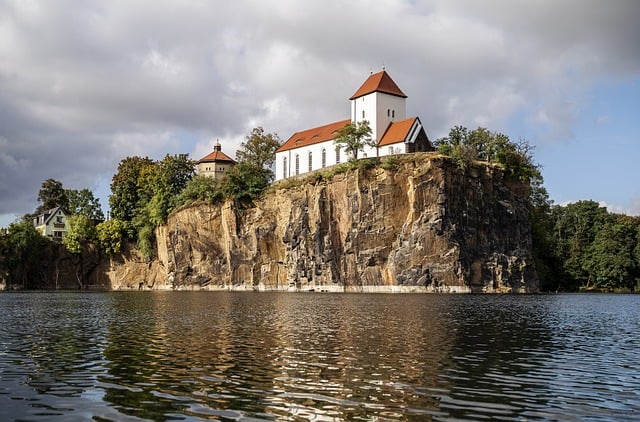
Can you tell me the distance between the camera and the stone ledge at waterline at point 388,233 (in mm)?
78312

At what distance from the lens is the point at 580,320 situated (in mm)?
37281

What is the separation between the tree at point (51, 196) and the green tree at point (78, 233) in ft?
68.0

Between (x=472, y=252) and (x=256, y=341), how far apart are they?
5945 cm

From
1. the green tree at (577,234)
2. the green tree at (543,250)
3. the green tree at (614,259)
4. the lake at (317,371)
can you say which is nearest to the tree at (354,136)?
the green tree at (543,250)

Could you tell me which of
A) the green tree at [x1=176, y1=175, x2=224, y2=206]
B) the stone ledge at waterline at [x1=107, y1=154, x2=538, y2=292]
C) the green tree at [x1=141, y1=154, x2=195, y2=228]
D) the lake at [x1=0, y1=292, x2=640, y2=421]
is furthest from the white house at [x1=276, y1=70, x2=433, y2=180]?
the lake at [x1=0, y1=292, x2=640, y2=421]

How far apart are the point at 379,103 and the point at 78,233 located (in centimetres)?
5543

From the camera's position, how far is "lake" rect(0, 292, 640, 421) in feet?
43.7

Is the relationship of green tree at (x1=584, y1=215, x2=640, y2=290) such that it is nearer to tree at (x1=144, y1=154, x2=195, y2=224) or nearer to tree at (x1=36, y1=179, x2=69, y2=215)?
tree at (x1=144, y1=154, x2=195, y2=224)

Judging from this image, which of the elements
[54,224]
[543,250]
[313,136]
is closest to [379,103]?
[313,136]

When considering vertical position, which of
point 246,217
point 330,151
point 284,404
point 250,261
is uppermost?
point 330,151

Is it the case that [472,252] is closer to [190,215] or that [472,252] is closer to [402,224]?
[402,224]

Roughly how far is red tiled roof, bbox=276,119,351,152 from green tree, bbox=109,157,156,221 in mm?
25494

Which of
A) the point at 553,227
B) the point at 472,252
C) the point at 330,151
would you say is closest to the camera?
the point at 472,252

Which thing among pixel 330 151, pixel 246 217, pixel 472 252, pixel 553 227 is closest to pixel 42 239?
pixel 246 217
